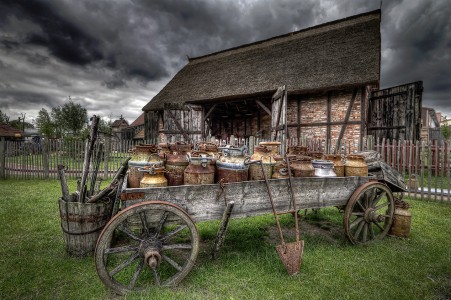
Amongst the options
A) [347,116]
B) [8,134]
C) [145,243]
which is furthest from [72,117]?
[145,243]

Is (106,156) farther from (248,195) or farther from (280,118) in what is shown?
(248,195)

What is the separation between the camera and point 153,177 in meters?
2.16

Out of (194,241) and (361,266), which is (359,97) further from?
(194,241)

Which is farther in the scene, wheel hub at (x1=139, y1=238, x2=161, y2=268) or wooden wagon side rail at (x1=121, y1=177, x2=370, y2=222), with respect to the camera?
wooden wagon side rail at (x1=121, y1=177, x2=370, y2=222)

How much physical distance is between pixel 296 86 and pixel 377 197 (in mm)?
6637

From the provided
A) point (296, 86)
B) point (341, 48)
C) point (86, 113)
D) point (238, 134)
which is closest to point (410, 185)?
point (296, 86)

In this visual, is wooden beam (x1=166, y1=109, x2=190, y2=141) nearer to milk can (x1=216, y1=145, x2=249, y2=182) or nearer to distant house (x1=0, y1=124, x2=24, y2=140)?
milk can (x1=216, y1=145, x2=249, y2=182)

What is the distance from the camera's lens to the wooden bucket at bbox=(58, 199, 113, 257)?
2.51 metres

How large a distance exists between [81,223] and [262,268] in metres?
2.10

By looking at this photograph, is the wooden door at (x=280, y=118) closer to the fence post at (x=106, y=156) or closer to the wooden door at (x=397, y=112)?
the wooden door at (x=397, y=112)

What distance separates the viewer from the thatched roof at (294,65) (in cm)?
846

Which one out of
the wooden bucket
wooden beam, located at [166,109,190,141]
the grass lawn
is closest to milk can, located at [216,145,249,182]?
the grass lawn

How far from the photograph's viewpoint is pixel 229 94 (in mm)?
10117

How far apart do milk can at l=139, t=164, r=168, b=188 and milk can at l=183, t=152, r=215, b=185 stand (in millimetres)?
238
